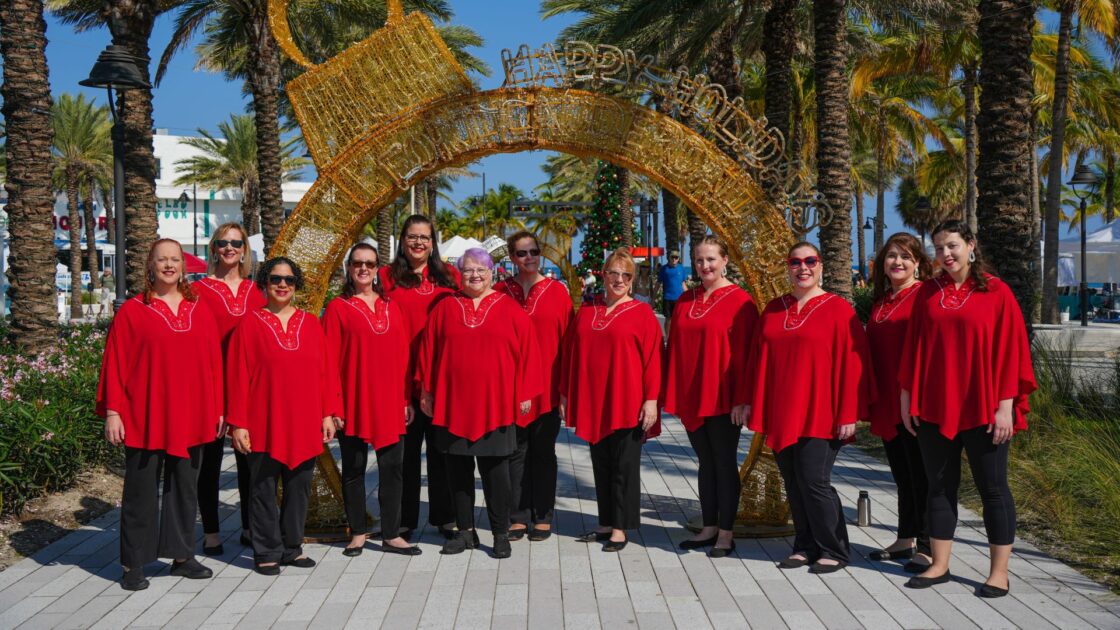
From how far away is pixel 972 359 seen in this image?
4965 millimetres

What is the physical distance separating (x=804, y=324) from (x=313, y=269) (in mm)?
3289

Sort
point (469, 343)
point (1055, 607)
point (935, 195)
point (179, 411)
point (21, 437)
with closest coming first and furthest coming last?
point (1055, 607), point (179, 411), point (469, 343), point (21, 437), point (935, 195)

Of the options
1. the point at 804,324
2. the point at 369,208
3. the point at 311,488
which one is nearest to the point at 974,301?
the point at 804,324

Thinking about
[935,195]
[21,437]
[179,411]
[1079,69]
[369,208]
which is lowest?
[21,437]

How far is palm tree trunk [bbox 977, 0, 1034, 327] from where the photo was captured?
8.80 meters

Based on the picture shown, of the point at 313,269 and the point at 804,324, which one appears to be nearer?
the point at 804,324

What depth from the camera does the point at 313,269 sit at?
6.40 meters

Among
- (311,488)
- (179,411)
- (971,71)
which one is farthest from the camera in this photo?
(971,71)

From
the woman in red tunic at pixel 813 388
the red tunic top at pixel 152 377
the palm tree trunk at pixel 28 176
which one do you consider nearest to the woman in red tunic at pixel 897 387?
the woman in red tunic at pixel 813 388

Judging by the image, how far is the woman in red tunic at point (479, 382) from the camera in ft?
18.5

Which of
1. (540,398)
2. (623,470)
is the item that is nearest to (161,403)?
(540,398)

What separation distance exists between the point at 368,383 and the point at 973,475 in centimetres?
350

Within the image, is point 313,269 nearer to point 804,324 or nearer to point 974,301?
point 804,324

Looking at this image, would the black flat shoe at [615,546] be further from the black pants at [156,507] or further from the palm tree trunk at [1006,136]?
the palm tree trunk at [1006,136]
